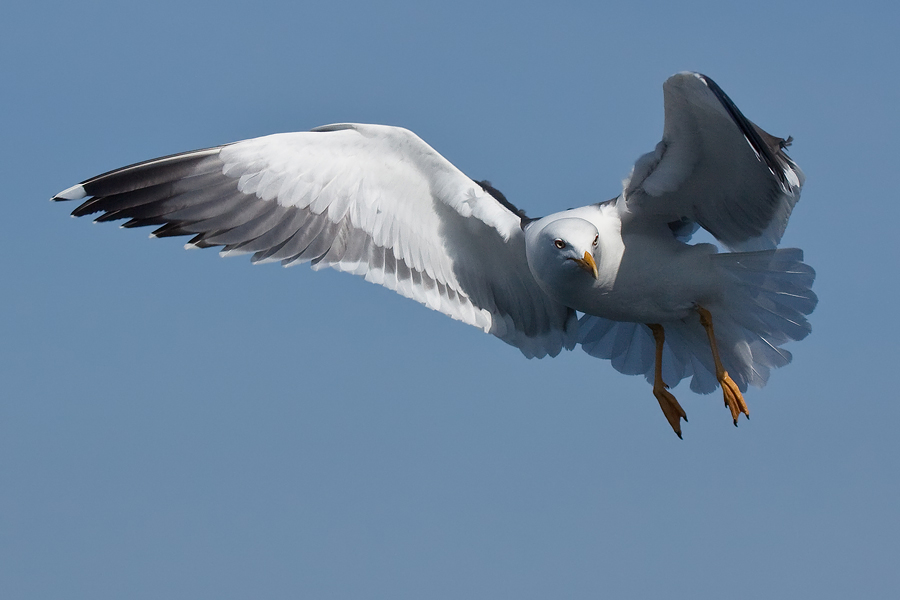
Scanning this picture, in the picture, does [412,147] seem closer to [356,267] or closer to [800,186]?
[356,267]

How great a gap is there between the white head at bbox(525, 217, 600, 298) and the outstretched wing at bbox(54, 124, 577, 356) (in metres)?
Answer: 0.53

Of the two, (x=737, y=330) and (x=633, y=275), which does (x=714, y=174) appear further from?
(x=737, y=330)

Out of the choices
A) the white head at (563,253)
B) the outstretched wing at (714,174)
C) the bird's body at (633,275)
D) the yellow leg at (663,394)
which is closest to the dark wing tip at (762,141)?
the outstretched wing at (714,174)

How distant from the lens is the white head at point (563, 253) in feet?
20.4

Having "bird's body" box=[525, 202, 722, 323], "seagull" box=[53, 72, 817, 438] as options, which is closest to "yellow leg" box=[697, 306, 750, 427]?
"seagull" box=[53, 72, 817, 438]

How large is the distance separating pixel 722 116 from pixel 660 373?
6.87 feet

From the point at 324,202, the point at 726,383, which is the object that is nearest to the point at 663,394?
the point at 726,383

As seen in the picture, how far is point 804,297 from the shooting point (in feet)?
23.1

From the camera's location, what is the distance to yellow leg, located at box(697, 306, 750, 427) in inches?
274

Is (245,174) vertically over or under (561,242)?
over

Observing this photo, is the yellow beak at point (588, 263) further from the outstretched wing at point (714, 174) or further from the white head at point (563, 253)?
the outstretched wing at point (714, 174)

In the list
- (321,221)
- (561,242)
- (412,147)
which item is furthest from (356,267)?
(561,242)

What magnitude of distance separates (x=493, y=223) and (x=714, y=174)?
1374 millimetres

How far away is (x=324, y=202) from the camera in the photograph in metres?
7.00
